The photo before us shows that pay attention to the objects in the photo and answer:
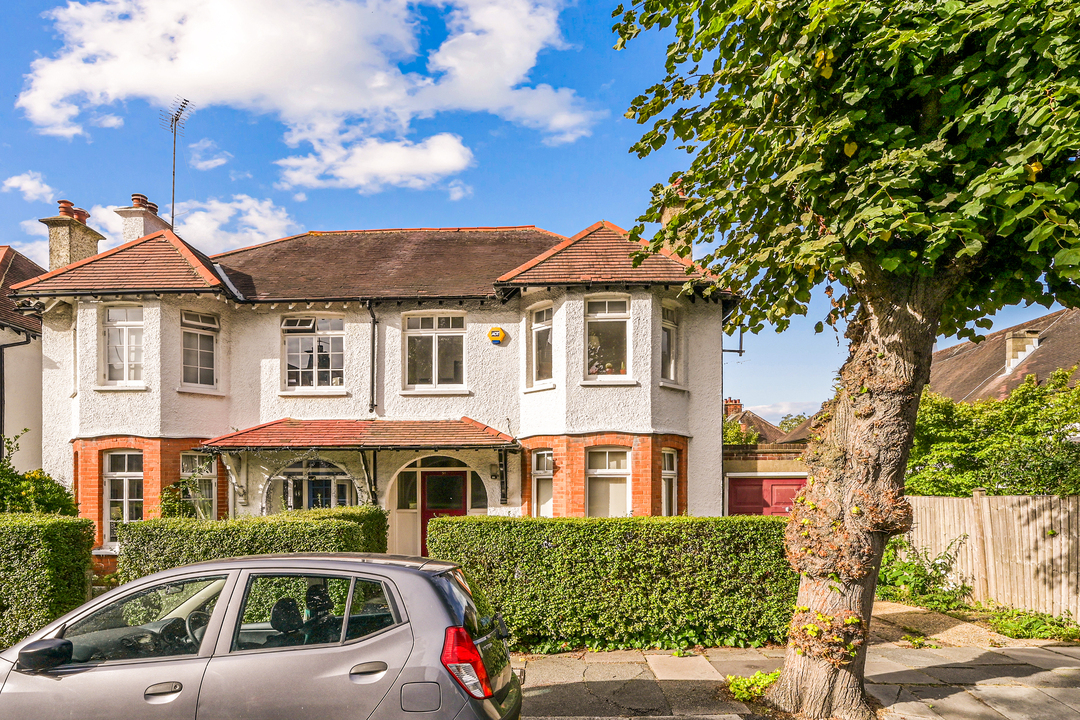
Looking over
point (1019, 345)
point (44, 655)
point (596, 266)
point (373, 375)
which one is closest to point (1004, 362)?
point (1019, 345)

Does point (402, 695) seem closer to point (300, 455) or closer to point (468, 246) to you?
point (300, 455)

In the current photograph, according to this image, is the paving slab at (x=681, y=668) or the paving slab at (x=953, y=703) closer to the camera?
the paving slab at (x=953, y=703)

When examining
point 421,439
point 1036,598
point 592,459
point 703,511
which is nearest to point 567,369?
point 592,459

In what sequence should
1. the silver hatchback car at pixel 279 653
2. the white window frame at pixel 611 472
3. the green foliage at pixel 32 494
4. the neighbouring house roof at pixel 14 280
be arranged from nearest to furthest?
the silver hatchback car at pixel 279 653 → the green foliage at pixel 32 494 → the white window frame at pixel 611 472 → the neighbouring house roof at pixel 14 280

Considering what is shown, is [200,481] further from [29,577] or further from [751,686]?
[751,686]

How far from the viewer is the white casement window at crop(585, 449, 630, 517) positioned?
12.2 metres

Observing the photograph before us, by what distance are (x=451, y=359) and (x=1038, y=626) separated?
9.99 metres


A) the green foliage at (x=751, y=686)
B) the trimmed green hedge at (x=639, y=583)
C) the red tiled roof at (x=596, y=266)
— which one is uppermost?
the red tiled roof at (x=596, y=266)

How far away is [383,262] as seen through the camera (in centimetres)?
1463

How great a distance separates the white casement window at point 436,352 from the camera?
1345cm

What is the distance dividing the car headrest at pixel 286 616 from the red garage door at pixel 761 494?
10761mm

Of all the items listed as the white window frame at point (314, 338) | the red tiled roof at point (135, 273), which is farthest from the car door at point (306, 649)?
the red tiled roof at point (135, 273)

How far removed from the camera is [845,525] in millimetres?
5871

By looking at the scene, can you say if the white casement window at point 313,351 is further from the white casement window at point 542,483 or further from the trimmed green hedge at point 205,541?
the trimmed green hedge at point 205,541
